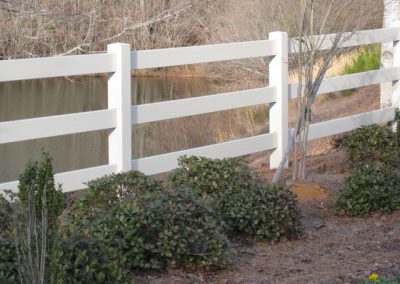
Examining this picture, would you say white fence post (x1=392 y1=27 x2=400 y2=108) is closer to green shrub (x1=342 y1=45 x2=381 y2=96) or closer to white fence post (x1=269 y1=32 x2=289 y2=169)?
white fence post (x1=269 y1=32 x2=289 y2=169)

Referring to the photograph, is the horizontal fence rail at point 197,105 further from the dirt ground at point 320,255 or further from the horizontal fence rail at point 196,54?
the dirt ground at point 320,255

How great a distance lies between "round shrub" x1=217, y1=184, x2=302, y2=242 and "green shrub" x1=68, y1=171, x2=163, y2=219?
551mm

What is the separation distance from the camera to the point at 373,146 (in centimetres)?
939

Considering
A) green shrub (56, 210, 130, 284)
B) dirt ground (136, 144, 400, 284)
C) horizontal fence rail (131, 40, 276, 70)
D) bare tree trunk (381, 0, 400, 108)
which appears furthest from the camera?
bare tree trunk (381, 0, 400, 108)

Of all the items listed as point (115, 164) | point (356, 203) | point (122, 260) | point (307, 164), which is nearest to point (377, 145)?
point (307, 164)

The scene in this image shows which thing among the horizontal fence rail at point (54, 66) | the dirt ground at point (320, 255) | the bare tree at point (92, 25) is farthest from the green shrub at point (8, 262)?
the bare tree at point (92, 25)

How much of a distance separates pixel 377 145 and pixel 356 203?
86.6 inches

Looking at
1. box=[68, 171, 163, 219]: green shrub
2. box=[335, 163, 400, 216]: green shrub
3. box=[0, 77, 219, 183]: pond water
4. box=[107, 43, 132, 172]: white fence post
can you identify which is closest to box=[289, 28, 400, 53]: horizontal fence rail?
box=[107, 43, 132, 172]: white fence post

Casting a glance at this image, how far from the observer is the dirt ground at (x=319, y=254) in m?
5.59

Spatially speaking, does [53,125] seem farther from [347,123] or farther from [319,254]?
[347,123]

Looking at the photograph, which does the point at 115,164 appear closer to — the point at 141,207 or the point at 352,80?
the point at 141,207

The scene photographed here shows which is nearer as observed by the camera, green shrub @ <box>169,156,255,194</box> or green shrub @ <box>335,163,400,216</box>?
green shrub @ <box>169,156,255,194</box>

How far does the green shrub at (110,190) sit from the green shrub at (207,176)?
711 mm

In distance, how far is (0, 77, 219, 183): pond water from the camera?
1397cm
